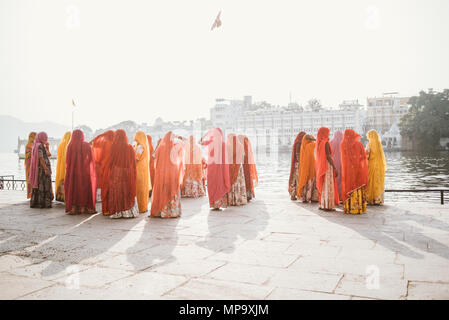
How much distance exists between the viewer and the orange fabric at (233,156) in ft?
21.7

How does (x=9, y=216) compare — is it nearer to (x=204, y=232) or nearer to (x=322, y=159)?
(x=204, y=232)

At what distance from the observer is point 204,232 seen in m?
4.38

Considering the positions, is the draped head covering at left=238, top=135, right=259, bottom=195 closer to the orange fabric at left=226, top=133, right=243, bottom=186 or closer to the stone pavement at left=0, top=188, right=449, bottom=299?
the orange fabric at left=226, top=133, right=243, bottom=186

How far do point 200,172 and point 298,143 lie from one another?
2.01m

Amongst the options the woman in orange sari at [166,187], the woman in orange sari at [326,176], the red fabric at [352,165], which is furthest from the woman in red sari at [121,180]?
the red fabric at [352,165]

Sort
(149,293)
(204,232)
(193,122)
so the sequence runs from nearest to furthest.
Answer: (149,293), (204,232), (193,122)

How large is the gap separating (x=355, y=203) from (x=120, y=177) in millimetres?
3267

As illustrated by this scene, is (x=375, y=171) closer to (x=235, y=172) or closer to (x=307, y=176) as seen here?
(x=307, y=176)

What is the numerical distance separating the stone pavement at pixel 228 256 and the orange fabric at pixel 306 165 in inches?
50.6

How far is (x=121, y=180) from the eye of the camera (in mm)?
5289

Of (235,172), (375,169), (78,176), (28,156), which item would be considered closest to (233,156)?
(235,172)

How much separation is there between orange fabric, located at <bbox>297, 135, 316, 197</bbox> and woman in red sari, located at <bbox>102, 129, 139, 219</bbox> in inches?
114
